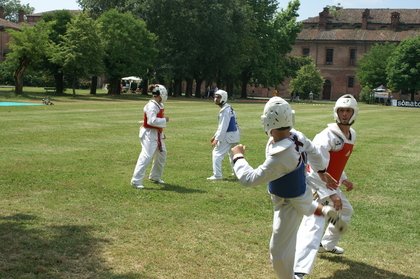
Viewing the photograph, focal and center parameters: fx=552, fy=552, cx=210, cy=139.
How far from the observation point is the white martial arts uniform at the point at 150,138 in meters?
10.8

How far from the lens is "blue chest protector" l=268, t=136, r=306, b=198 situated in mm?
5402

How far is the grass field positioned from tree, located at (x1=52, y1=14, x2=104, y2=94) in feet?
118

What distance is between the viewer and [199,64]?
222 ft

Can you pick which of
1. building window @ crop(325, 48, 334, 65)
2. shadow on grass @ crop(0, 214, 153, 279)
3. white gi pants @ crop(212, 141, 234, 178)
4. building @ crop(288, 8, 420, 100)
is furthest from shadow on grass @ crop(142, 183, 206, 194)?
building window @ crop(325, 48, 334, 65)

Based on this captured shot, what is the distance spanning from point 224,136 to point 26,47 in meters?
38.6

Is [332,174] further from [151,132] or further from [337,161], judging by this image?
[151,132]

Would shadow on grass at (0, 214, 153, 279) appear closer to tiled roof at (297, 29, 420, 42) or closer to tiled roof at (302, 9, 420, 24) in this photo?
tiled roof at (297, 29, 420, 42)

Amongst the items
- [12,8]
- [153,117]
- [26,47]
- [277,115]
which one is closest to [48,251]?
[277,115]

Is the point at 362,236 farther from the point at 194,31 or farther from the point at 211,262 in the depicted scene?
the point at 194,31

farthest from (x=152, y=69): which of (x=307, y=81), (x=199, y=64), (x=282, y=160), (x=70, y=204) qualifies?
(x=282, y=160)

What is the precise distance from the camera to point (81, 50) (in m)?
50.7

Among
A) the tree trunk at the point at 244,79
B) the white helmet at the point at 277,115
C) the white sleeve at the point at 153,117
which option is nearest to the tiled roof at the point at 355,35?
the tree trunk at the point at 244,79

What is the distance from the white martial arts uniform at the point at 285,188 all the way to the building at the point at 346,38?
94.9 meters

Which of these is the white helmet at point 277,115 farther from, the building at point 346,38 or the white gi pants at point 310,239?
the building at point 346,38
